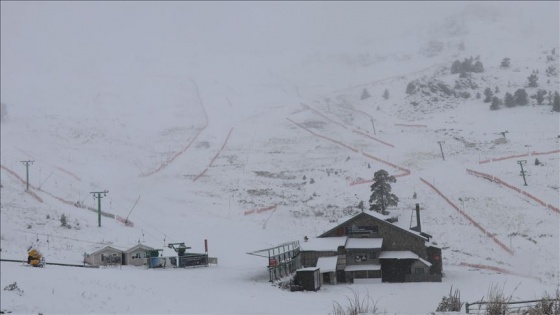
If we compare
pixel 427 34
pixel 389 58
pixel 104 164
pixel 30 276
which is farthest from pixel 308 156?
pixel 427 34

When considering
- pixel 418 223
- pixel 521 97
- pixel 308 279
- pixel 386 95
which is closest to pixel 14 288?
pixel 308 279

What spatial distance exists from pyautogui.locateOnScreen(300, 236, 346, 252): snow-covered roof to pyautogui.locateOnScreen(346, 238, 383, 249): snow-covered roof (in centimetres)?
48

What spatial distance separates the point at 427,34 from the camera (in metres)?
122

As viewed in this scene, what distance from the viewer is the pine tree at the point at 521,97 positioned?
116 ft

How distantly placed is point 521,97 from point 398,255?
15450 mm

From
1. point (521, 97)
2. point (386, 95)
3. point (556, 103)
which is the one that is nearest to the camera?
point (556, 103)

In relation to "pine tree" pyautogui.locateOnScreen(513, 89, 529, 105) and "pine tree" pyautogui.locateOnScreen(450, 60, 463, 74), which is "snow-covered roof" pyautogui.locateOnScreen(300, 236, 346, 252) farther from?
"pine tree" pyautogui.locateOnScreen(450, 60, 463, 74)


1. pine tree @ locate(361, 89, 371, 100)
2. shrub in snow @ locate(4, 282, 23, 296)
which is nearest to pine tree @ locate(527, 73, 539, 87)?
shrub in snow @ locate(4, 282, 23, 296)

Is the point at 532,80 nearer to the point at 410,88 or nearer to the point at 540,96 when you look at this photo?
the point at 540,96

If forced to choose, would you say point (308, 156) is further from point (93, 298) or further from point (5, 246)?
point (93, 298)

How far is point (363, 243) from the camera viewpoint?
3338 cm

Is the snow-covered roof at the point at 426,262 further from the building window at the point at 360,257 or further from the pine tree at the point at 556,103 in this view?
the pine tree at the point at 556,103

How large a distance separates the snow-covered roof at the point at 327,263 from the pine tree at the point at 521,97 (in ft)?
56.2

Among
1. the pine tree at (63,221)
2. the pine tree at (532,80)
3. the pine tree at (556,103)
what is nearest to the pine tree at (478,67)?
the pine tree at (532,80)
